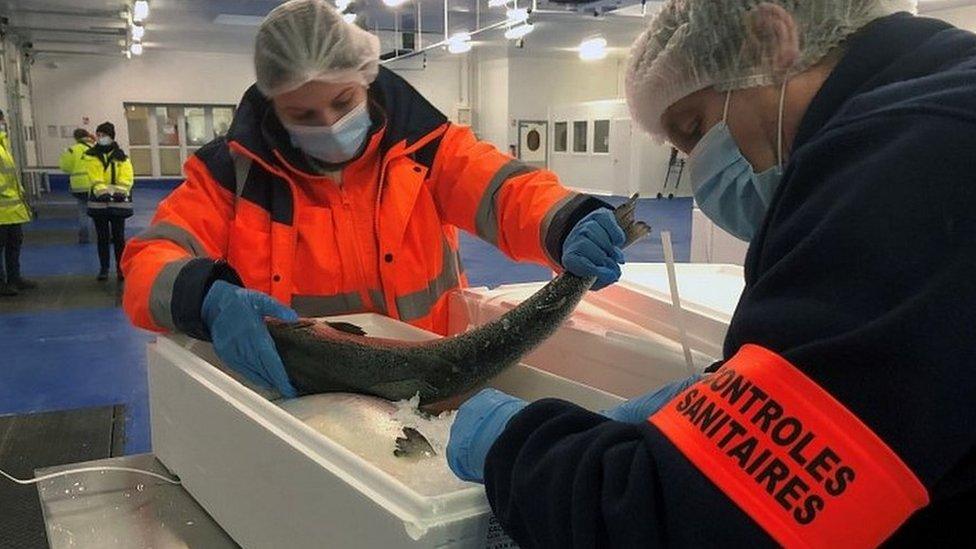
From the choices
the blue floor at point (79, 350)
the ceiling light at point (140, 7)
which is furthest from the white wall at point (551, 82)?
the blue floor at point (79, 350)

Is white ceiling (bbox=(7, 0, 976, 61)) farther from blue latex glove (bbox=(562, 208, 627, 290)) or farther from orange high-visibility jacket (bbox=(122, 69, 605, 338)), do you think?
blue latex glove (bbox=(562, 208, 627, 290))

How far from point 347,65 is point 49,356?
4.41m

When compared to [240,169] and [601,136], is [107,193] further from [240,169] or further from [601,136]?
[601,136]

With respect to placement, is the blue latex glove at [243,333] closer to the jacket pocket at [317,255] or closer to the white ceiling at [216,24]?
the jacket pocket at [317,255]

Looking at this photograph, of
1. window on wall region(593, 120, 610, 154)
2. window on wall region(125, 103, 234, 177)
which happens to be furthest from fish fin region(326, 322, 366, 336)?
window on wall region(125, 103, 234, 177)

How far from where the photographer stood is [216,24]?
15219mm

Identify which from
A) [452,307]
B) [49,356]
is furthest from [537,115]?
[452,307]

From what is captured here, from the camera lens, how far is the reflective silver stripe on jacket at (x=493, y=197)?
1.95 metres

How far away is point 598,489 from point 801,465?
17cm

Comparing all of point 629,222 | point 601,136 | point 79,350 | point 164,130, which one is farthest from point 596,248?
point 164,130

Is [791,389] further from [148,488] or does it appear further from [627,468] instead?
[148,488]

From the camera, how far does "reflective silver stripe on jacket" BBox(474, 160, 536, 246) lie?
1952 mm

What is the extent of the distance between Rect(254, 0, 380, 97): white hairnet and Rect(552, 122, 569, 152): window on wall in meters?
16.8

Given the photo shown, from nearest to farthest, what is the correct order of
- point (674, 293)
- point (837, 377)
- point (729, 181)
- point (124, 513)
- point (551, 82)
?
point (837, 377)
point (729, 181)
point (674, 293)
point (124, 513)
point (551, 82)
